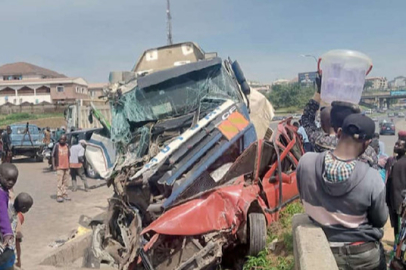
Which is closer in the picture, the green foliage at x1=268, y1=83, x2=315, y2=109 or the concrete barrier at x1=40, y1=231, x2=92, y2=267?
the concrete barrier at x1=40, y1=231, x2=92, y2=267

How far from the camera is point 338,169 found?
253 centimetres

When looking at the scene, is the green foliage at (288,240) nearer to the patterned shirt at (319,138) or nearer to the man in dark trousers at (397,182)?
the patterned shirt at (319,138)

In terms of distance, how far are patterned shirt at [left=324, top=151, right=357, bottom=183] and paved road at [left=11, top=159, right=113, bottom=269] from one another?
4.28 m

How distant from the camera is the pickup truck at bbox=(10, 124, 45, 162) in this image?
19.4 metres

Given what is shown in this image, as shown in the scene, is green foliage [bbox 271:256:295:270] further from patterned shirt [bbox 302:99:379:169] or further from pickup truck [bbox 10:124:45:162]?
pickup truck [bbox 10:124:45:162]

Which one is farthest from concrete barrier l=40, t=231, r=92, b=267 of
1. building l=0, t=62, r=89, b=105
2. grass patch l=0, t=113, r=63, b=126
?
building l=0, t=62, r=89, b=105

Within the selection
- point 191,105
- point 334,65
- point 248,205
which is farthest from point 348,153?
point 191,105

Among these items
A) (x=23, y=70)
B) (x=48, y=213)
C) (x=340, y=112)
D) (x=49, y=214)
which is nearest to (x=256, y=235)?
(x=340, y=112)

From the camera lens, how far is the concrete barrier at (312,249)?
7.45 ft

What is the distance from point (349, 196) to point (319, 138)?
1.54 metres

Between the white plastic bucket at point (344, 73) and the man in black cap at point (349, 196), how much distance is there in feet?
5.51

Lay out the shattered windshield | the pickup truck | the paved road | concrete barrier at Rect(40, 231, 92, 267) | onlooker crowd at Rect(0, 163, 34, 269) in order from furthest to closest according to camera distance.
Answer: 1. the pickup truck
2. the shattered windshield
3. the paved road
4. concrete barrier at Rect(40, 231, 92, 267)
5. onlooker crowd at Rect(0, 163, 34, 269)

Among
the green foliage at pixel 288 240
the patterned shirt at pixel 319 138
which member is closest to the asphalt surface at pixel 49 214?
the green foliage at pixel 288 240

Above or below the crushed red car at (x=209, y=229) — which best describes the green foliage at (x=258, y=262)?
below
